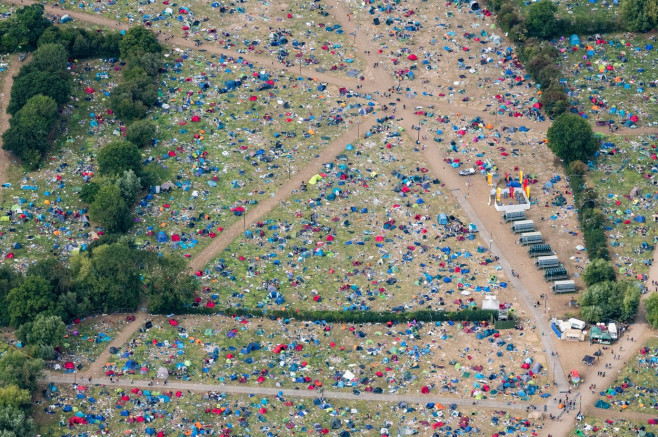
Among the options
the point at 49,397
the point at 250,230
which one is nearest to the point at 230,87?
the point at 250,230

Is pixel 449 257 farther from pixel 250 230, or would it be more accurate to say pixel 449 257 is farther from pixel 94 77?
pixel 94 77

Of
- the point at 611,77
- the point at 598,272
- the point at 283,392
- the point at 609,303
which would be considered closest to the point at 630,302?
the point at 609,303

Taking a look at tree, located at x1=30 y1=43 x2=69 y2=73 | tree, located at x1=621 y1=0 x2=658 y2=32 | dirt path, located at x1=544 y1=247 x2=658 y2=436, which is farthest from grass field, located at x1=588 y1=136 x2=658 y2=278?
tree, located at x1=30 y1=43 x2=69 y2=73

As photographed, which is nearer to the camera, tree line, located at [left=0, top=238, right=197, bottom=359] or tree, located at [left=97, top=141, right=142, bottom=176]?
tree line, located at [left=0, top=238, right=197, bottom=359]

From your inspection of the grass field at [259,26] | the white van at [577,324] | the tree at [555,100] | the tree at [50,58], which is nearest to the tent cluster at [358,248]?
the white van at [577,324]

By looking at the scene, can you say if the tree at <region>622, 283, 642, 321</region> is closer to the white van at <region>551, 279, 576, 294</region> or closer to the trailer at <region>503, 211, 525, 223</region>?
the white van at <region>551, 279, 576, 294</region>

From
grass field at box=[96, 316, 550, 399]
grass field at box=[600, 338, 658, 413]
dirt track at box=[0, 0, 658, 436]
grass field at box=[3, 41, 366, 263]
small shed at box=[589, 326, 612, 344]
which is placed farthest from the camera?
grass field at box=[3, 41, 366, 263]
